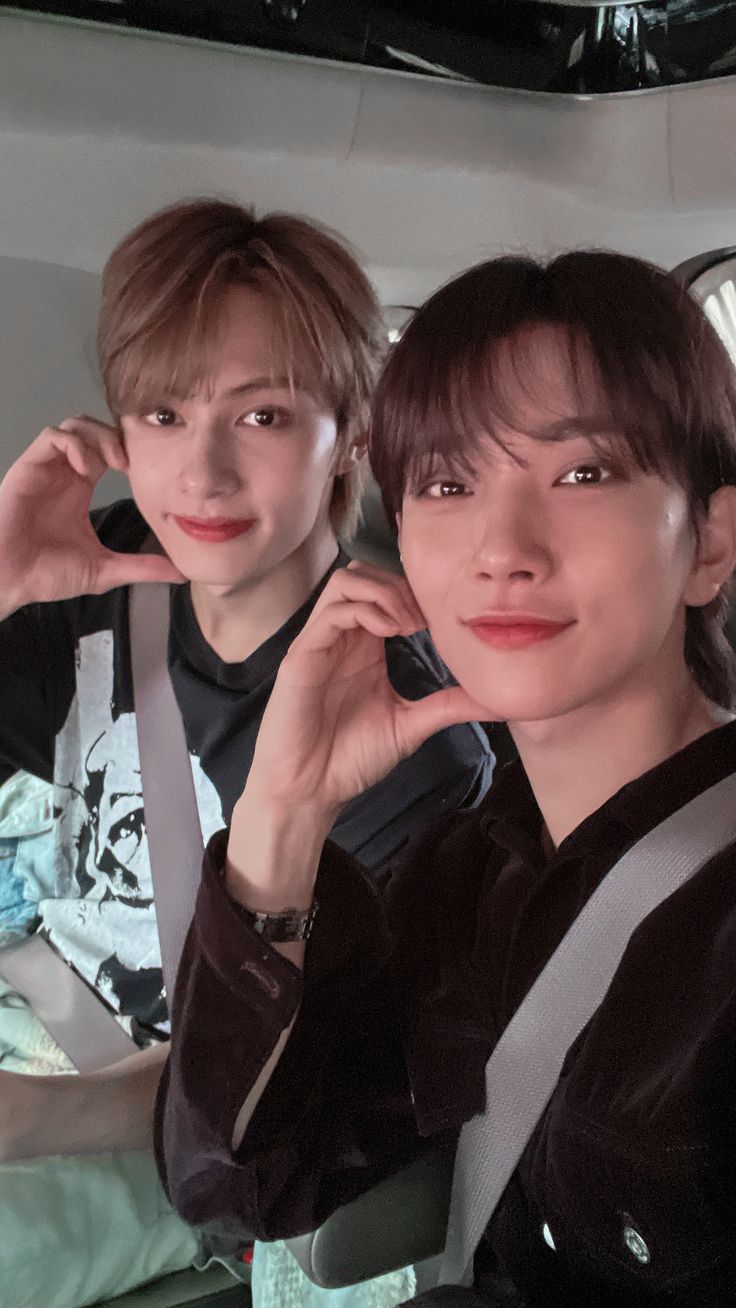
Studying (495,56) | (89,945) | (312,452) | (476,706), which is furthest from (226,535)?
(495,56)

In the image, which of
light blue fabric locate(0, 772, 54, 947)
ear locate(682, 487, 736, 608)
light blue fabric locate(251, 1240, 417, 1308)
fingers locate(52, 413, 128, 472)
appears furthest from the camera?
light blue fabric locate(0, 772, 54, 947)

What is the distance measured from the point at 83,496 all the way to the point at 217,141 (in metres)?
0.47

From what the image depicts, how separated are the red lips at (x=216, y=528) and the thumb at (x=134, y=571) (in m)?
0.06

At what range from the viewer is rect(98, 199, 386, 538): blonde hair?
0.99 m

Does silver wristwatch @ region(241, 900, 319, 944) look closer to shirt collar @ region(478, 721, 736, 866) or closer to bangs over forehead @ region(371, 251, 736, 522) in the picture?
shirt collar @ region(478, 721, 736, 866)

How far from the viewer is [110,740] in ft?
4.03

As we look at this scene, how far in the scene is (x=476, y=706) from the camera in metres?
0.75

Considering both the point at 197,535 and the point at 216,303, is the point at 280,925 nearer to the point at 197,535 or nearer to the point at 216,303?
the point at 197,535

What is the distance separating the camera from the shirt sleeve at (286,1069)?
0.77 meters

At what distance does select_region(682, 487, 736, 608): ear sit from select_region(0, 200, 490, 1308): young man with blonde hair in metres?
0.34

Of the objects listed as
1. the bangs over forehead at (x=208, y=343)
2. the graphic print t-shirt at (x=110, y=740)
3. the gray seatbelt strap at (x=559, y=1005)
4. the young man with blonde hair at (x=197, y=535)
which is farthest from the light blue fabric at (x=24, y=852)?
the gray seatbelt strap at (x=559, y=1005)

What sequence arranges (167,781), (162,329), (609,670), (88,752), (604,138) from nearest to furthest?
(609,670) < (162,329) < (167,781) < (88,752) < (604,138)

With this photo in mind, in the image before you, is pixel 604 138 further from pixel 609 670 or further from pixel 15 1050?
pixel 15 1050

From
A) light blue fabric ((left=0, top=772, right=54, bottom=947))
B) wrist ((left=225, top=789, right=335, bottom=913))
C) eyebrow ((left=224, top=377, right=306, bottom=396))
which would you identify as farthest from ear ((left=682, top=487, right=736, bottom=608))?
light blue fabric ((left=0, top=772, right=54, bottom=947))
